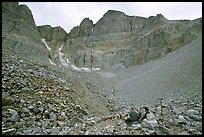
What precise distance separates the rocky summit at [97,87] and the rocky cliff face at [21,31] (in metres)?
0.24

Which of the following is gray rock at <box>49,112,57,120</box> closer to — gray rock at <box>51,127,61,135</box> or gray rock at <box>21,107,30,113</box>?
gray rock at <box>21,107,30,113</box>

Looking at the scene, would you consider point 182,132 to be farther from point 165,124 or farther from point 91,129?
point 91,129

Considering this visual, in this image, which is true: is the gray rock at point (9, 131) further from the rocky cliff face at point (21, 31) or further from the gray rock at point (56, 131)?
the rocky cliff face at point (21, 31)

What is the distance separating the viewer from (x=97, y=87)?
2584cm

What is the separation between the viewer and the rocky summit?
29.2ft

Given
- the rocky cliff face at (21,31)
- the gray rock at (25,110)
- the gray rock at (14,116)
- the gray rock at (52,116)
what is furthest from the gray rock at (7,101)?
the rocky cliff face at (21,31)

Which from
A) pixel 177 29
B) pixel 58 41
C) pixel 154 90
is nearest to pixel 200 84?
pixel 154 90

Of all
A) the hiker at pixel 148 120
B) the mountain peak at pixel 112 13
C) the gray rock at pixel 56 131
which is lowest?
the gray rock at pixel 56 131

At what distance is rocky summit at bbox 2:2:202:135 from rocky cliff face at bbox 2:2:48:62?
9.5 inches

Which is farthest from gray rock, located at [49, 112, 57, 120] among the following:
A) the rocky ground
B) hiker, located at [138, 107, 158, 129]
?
hiker, located at [138, 107, 158, 129]

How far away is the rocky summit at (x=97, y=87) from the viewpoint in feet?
29.2

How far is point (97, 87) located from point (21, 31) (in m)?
35.6

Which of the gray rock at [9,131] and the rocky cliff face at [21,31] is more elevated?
the rocky cliff face at [21,31]

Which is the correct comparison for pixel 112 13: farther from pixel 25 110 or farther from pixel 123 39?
pixel 25 110
